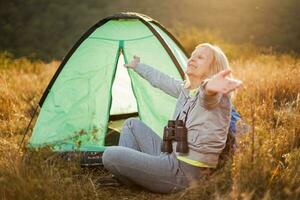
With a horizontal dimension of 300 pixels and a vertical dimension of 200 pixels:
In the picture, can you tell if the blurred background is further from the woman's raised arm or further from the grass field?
the grass field

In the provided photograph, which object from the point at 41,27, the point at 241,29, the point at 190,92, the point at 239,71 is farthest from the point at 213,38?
the point at 190,92

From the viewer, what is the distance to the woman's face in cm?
362

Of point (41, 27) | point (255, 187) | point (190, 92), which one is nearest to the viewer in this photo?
point (255, 187)

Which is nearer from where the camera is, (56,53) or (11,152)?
(11,152)

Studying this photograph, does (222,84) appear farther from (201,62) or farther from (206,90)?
(201,62)

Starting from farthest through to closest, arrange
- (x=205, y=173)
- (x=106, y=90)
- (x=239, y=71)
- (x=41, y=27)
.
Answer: (x=41, y=27) → (x=239, y=71) → (x=106, y=90) → (x=205, y=173)

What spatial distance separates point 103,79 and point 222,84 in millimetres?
2193

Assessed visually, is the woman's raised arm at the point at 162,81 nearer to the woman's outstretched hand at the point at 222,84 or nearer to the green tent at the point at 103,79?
the green tent at the point at 103,79

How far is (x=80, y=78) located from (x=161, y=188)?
1.83 metres

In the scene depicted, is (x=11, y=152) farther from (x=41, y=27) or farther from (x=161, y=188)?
(x=41, y=27)

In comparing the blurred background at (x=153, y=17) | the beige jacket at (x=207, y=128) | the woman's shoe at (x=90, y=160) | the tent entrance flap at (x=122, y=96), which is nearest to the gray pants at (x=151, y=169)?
the beige jacket at (x=207, y=128)

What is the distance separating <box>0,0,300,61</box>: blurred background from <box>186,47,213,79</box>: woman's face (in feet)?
34.2

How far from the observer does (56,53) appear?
15.2 meters

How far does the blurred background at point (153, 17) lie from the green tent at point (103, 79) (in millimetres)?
8961
